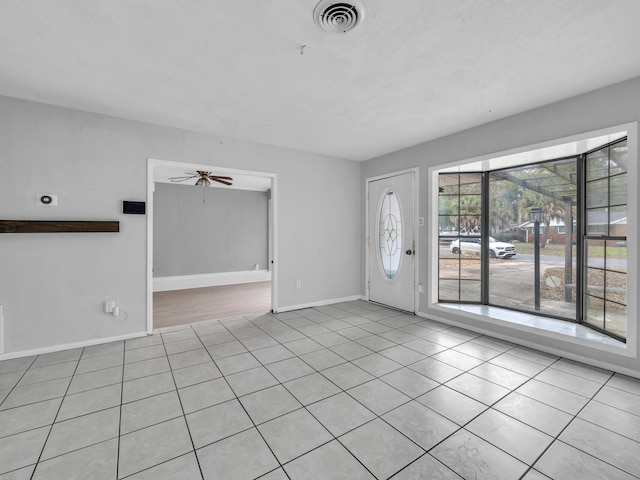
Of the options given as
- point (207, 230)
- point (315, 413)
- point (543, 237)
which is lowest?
point (315, 413)

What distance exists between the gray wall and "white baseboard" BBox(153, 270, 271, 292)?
0.12 metres

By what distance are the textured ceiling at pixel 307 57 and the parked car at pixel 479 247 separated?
1.70 m

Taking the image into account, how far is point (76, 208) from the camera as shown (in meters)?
3.21

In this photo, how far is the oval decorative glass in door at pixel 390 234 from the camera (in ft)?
15.5

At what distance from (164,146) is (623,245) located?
200 inches

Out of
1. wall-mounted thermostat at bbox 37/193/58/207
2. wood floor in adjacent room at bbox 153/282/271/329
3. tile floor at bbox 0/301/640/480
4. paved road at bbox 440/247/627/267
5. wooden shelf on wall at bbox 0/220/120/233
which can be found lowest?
tile floor at bbox 0/301/640/480

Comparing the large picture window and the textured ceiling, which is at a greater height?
the textured ceiling

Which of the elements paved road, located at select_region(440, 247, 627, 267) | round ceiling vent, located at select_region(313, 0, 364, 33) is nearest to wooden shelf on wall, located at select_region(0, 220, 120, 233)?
round ceiling vent, located at select_region(313, 0, 364, 33)

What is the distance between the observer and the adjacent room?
69.4 inches

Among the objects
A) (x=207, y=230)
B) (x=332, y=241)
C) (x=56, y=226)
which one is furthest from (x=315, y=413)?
(x=207, y=230)

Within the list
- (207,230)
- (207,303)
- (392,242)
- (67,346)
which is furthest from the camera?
(207,230)

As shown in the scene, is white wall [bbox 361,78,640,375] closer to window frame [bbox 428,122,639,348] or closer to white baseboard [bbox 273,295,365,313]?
window frame [bbox 428,122,639,348]

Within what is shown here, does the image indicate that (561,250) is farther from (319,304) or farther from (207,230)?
(207,230)

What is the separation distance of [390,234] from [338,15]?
11.6 ft
